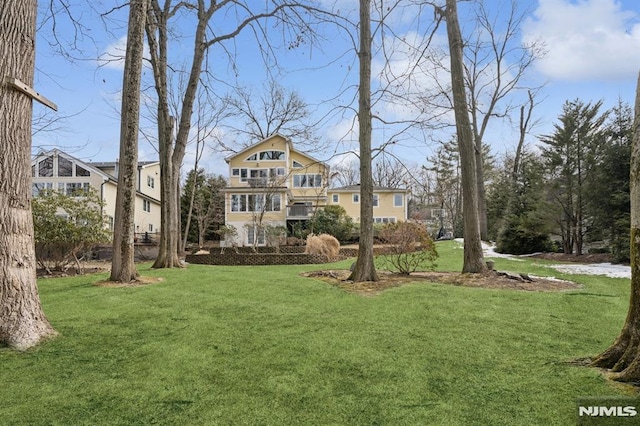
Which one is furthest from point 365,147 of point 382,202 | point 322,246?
point 382,202

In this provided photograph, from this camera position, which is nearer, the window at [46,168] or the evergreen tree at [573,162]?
the evergreen tree at [573,162]

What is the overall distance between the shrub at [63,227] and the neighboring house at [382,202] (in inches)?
1036

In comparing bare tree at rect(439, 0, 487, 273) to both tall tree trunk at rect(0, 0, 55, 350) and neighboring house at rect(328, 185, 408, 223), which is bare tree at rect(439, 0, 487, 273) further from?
neighboring house at rect(328, 185, 408, 223)

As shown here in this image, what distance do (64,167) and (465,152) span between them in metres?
27.3

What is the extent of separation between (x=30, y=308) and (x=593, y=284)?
9.99 m

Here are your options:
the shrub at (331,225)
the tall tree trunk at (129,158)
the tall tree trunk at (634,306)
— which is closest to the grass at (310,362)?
the tall tree trunk at (634,306)

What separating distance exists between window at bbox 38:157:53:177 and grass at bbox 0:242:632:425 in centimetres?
2591

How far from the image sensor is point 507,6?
2330 centimetres

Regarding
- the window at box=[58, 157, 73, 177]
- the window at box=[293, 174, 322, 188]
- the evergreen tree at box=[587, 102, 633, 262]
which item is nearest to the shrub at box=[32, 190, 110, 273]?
the evergreen tree at box=[587, 102, 633, 262]

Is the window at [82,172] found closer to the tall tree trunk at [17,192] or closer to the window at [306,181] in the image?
the window at [306,181]

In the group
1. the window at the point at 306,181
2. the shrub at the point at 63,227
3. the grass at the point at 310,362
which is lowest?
the grass at the point at 310,362

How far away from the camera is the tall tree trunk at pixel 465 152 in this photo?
986 centimetres

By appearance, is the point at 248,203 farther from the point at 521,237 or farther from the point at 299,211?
the point at 521,237

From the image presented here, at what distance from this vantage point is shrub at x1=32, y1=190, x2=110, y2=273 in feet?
35.8
